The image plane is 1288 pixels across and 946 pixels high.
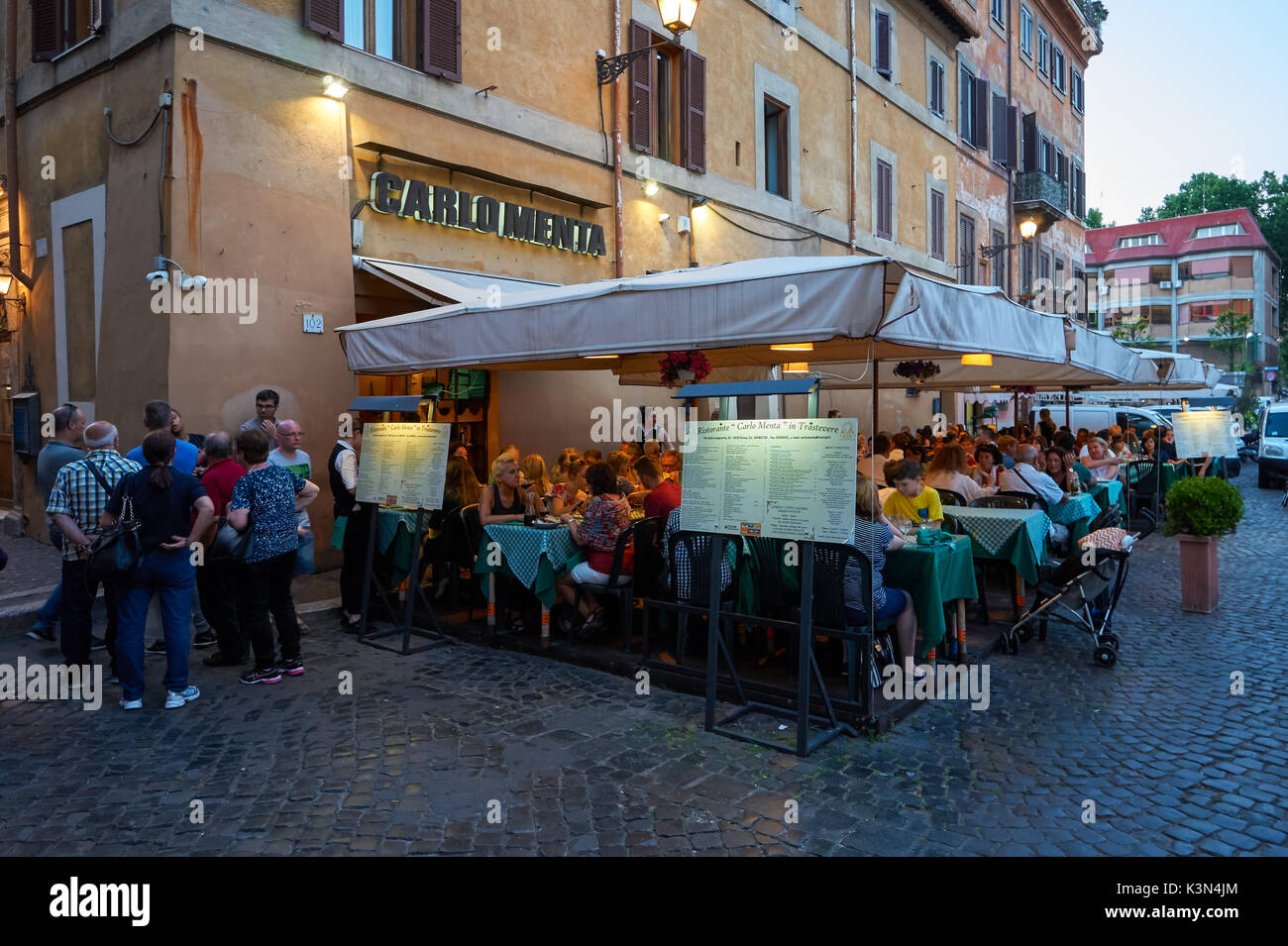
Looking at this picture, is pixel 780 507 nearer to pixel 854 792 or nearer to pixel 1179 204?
pixel 854 792

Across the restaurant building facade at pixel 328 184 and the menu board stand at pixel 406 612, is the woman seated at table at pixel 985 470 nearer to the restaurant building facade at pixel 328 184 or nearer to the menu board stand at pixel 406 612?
the restaurant building facade at pixel 328 184

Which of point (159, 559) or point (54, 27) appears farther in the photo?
point (54, 27)

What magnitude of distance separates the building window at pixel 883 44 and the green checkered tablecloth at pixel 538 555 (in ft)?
52.2

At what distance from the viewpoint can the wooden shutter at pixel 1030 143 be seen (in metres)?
25.0

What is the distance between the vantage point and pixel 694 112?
13.5 m

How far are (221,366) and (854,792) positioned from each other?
7.08m

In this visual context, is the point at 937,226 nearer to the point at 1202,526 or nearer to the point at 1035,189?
the point at 1035,189

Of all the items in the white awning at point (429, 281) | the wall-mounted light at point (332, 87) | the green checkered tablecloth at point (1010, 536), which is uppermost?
the wall-mounted light at point (332, 87)

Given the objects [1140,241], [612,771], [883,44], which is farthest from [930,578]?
[1140,241]

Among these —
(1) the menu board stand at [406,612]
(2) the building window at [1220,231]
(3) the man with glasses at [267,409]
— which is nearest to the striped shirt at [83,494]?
(1) the menu board stand at [406,612]

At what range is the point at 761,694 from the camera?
5055 mm

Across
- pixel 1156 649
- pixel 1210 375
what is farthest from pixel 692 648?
pixel 1210 375

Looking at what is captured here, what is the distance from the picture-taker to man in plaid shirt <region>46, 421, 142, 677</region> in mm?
5203

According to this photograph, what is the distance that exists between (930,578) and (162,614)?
15.0ft
